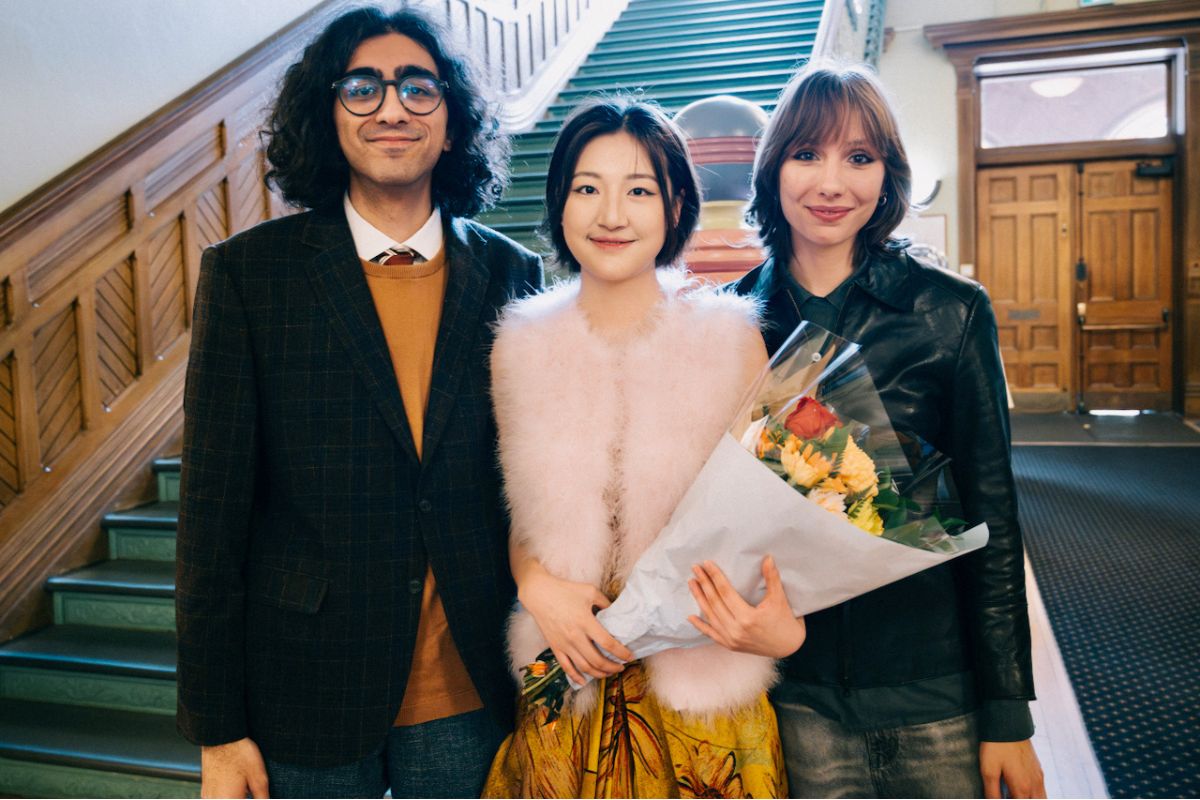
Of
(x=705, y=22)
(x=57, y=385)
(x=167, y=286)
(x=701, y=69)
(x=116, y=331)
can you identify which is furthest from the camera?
(x=705, y=22)

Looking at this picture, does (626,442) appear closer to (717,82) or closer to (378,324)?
(378,324)

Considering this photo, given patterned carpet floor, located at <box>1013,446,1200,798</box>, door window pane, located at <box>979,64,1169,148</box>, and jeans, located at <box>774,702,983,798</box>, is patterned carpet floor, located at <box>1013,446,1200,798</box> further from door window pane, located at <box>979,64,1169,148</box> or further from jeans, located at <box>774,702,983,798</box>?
door window pane, located at <box>979,64,1169,148</box>

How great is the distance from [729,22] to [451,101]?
302 inches

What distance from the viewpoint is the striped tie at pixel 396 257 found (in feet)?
5.21

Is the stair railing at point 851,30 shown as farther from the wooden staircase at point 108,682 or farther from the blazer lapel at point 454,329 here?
the blazer lapel at point 454,329

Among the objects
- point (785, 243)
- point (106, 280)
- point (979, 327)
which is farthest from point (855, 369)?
point (106, 280)

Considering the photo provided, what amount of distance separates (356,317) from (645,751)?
815 mm

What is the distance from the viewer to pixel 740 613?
1.21m

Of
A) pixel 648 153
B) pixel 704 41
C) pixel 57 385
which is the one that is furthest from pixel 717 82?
Answer: pixel 648 153

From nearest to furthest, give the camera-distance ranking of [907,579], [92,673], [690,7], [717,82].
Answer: [907,579] → [92,673] → [717,82] → [690,7]

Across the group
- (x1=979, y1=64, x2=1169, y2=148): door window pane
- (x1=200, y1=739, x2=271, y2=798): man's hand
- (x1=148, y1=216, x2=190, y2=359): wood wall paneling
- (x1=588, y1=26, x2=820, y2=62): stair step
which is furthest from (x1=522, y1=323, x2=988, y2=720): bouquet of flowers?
(x1=979, y1=64, x2=1169, y2=148): door window pane

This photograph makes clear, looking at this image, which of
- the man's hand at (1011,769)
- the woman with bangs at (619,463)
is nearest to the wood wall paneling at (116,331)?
the woman with bangs at (619,463)

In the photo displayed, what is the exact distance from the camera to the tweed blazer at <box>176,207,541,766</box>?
1.42 meters

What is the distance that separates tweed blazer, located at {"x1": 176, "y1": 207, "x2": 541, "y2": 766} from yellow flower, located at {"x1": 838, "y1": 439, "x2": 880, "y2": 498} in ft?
2.03
